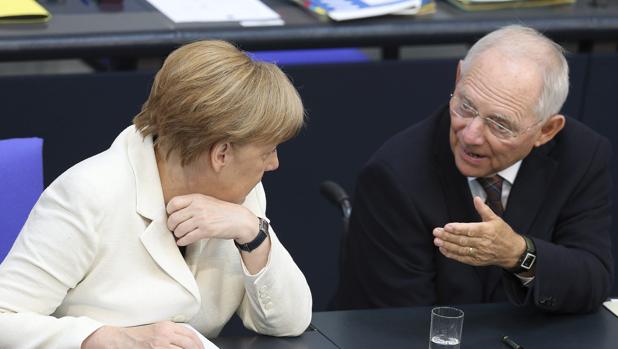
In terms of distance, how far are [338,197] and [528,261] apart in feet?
2.75

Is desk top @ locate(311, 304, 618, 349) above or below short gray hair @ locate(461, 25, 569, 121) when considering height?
below

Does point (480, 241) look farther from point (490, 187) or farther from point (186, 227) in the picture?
point (186, 227)

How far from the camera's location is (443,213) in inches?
116

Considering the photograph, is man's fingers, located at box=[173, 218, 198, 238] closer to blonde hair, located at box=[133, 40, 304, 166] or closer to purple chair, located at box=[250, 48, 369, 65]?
blonde hair, located at box=[133, 40, 304, 166]

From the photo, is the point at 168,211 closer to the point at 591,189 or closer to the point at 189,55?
the point at 189,55

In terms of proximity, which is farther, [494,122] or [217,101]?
[494,122]

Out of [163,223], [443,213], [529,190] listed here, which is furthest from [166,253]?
[529,190]

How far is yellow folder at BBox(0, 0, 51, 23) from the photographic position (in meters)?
3.54

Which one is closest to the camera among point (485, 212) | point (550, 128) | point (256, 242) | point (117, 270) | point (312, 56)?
point (117, 270)

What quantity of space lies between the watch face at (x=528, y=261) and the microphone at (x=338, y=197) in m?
0.75

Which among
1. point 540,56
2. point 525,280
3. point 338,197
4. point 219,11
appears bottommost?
point 338,197

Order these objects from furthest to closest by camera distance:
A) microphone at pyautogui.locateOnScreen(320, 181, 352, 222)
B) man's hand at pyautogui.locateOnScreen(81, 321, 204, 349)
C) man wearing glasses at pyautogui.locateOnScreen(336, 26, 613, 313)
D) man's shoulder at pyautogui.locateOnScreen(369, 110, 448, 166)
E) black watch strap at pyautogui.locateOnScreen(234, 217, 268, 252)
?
microphone at pyautogui.locateOnScreen(320, 181, 352, 222), man's shoulder at pyautogui.locateOnScreen(369, 110, 448, 166), man wearing glasses at pyautogui.locateOnScreen(336, 26, 613, 313), black watch strap at pyautogui.locateOnScreen(234, 217, 268, 252), man's hand at pyautogui.locateOnScreen(81, 321, 204, 349)

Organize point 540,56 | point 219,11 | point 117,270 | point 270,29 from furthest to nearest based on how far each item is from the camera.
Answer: point 219,11 < point 270,29 < point 540,56 < point 117,270

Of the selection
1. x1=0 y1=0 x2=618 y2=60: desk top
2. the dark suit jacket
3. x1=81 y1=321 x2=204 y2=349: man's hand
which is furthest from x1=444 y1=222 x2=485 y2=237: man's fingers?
x1=0 y1=0 x2=618 y2=60: desk top
